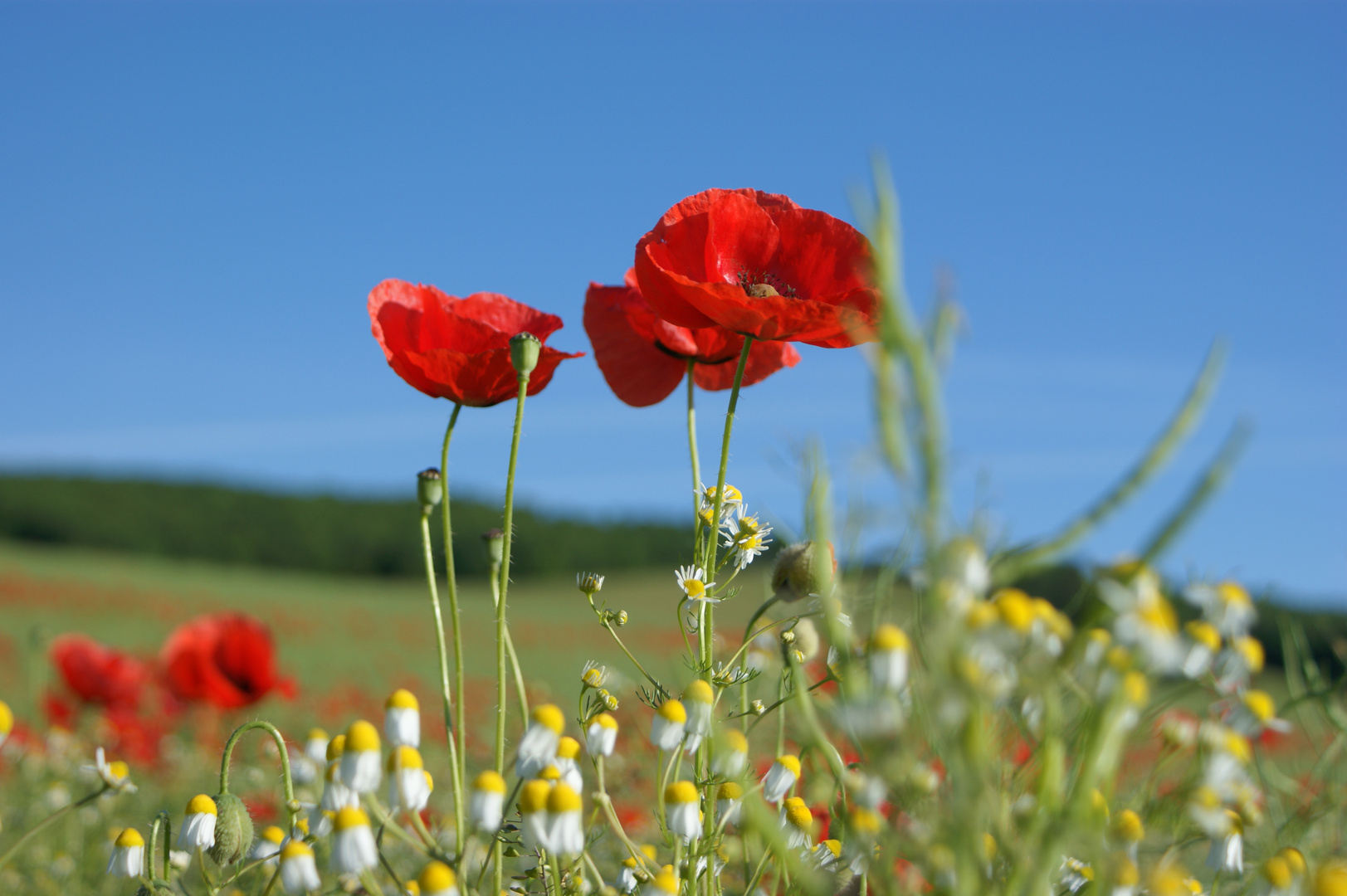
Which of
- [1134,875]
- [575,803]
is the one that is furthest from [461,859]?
[1134,875]

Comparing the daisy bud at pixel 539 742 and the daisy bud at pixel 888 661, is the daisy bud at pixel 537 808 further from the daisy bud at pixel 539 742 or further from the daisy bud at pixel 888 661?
the daisy bud at pixel 888 661

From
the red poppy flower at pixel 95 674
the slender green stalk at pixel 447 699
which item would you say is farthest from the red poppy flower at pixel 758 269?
the red poppy flower at pixel 95 674

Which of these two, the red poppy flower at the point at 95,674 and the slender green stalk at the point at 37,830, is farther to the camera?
the red poppy flower at the point at 95,674

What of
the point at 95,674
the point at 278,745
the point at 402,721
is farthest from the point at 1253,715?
the point at 95,674

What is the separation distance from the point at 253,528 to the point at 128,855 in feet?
79.9

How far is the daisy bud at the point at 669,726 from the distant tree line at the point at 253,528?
2078 cm

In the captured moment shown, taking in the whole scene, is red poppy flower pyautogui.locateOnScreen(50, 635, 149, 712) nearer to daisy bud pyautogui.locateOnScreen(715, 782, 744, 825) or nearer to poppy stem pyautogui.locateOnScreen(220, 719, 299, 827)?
poppy stem pyautogui.locateOnScreen(220, 719, 299, 827)

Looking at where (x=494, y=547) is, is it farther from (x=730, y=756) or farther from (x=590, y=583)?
(x=730, y=756)

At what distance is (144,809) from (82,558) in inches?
747

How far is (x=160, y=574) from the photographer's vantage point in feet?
58.7

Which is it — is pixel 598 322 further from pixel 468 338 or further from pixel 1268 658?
pixel 1268 658

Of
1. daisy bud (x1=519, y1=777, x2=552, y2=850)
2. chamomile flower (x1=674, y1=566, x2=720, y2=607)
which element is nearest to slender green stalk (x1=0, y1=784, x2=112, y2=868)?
daisy bud (x1=519, y1=777, x2=552, y2=850)

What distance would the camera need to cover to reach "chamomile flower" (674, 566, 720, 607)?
1029 millimetres

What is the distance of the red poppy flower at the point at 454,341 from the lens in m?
1.20
